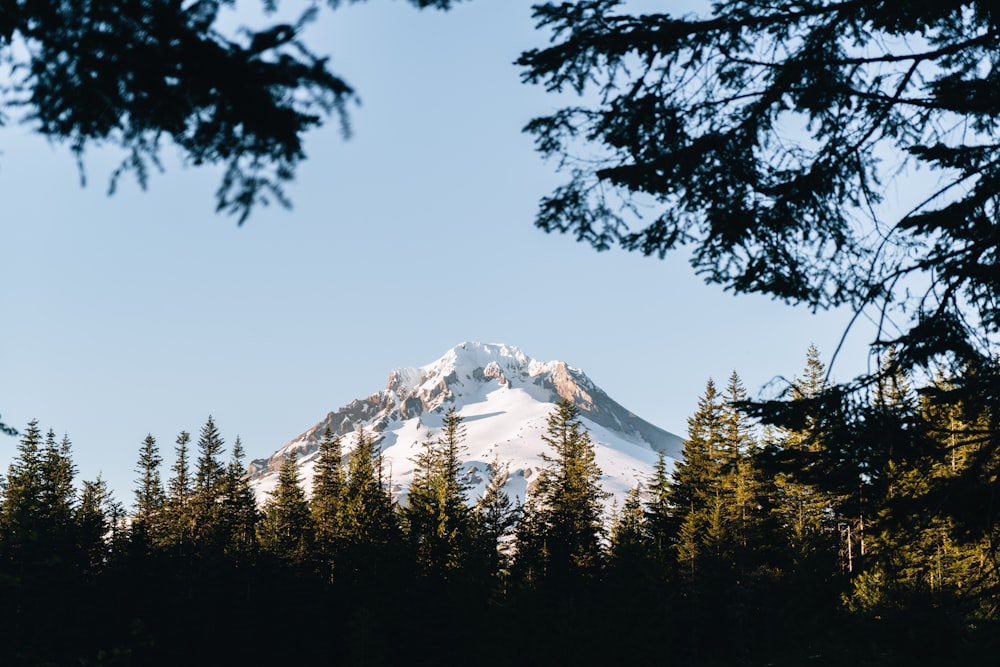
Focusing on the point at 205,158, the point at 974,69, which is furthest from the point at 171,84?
the point at 974,69

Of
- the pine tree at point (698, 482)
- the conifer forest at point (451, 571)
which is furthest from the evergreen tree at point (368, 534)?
the pine tree at point (698, 482)

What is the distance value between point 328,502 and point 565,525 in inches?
604

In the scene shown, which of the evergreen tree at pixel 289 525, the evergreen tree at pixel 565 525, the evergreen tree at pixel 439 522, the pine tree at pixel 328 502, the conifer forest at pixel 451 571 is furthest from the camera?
the evergreen tree at pixel 289 525

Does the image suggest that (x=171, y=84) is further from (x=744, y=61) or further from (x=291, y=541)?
(x=291, y=541)

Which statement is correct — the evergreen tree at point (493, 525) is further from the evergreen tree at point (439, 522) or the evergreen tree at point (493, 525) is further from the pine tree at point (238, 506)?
the pine tree at point (238, 506)

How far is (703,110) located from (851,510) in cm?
426

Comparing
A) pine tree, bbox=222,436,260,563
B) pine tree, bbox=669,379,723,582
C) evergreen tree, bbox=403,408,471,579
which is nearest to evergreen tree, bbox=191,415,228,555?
pine tree, bbox=222,436,260,563

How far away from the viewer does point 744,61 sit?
5.98 metres

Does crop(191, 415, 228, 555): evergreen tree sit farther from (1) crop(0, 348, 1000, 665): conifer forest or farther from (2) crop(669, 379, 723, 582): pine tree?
(2) crop(669, 379, 723, 582): pine tree

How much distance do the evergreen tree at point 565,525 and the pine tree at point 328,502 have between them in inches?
385

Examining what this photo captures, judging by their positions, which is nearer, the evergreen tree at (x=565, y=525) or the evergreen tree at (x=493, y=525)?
the evergreen tree at (x=493, y=525)

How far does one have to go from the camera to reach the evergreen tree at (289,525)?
129 feet

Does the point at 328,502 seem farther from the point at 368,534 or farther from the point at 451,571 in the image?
the point at 451,571

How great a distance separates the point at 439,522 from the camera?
3459cm
